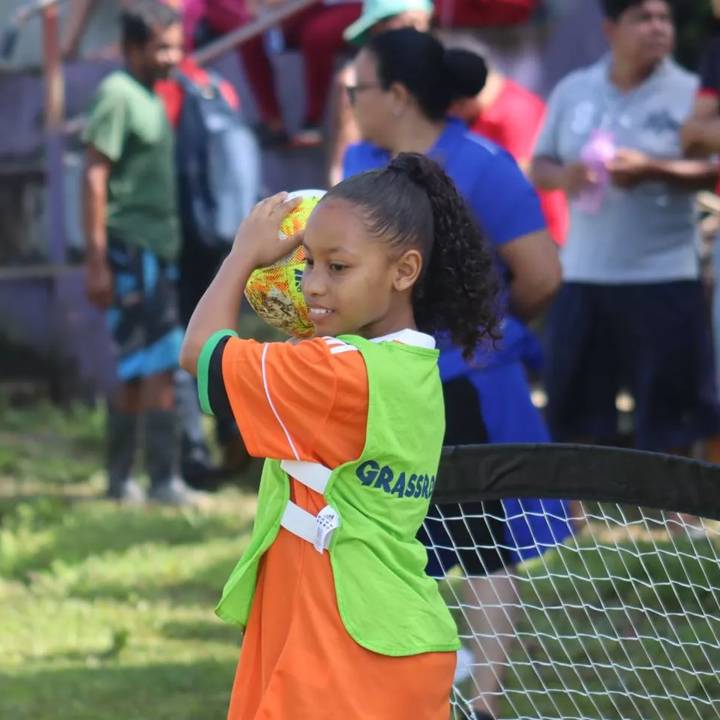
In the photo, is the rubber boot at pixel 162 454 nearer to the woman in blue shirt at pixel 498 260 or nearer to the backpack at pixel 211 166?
the backpack at pixel 211 166

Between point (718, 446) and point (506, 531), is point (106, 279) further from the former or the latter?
point (506, 531)

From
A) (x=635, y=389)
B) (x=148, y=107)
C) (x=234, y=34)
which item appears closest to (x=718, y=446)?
(x=635, y=389)

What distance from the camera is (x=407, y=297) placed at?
2.89 m

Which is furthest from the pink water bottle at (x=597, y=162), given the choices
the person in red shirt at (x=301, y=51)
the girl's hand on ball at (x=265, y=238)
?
the girl's hand on ball at (x=265, y=238)

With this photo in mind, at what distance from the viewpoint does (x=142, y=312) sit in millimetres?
7105

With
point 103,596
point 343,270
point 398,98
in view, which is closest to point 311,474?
point 343,270

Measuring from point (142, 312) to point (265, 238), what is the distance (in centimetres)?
429

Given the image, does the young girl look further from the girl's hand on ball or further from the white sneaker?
the white sneaker

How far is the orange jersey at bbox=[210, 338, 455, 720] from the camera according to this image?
2.71 metres

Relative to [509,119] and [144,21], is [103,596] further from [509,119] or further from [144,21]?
[144,21]

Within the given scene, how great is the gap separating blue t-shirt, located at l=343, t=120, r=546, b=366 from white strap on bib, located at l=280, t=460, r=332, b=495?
45.1 inches

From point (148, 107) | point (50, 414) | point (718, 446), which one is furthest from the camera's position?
point (50, 414)

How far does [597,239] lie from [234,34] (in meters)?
3.35

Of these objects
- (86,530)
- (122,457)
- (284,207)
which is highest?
(284,207)
